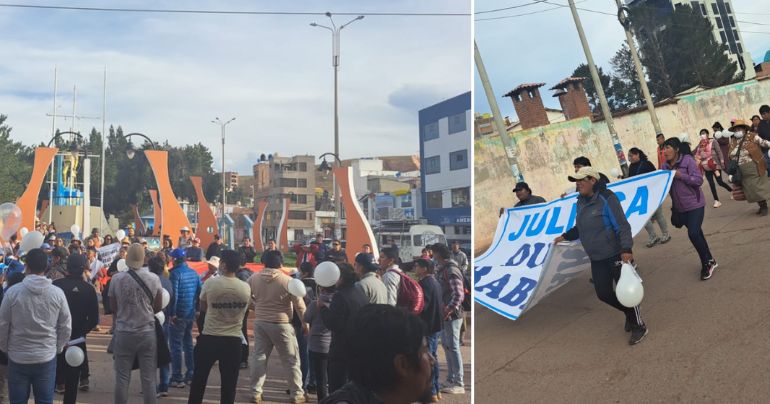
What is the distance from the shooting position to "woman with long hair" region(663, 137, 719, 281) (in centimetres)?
621

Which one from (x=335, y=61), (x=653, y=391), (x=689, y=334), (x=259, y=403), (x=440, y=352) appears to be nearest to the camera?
(x=653, y=391)

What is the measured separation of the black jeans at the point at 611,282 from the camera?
5445 mm

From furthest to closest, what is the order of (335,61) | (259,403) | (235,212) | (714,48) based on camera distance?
(235,212) < (714,48) < (335,61) < (259,403)

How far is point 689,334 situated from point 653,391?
0.87 m

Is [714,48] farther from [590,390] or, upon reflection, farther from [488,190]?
[590,390]

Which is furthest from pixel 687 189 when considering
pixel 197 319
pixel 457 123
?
pixel 457 123

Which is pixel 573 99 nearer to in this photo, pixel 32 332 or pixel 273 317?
pixel 273 317

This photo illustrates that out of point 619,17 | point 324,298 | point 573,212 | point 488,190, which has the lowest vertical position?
point 324,298

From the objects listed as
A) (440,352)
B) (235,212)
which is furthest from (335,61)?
(235,212)

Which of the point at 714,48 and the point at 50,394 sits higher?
the point at 714,48

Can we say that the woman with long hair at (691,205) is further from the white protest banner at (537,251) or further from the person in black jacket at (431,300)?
the person in black jacket at (431,300)

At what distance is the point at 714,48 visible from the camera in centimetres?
3350

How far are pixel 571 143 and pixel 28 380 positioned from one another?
1796 centimetres

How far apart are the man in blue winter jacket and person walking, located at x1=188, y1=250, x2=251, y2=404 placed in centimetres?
147
